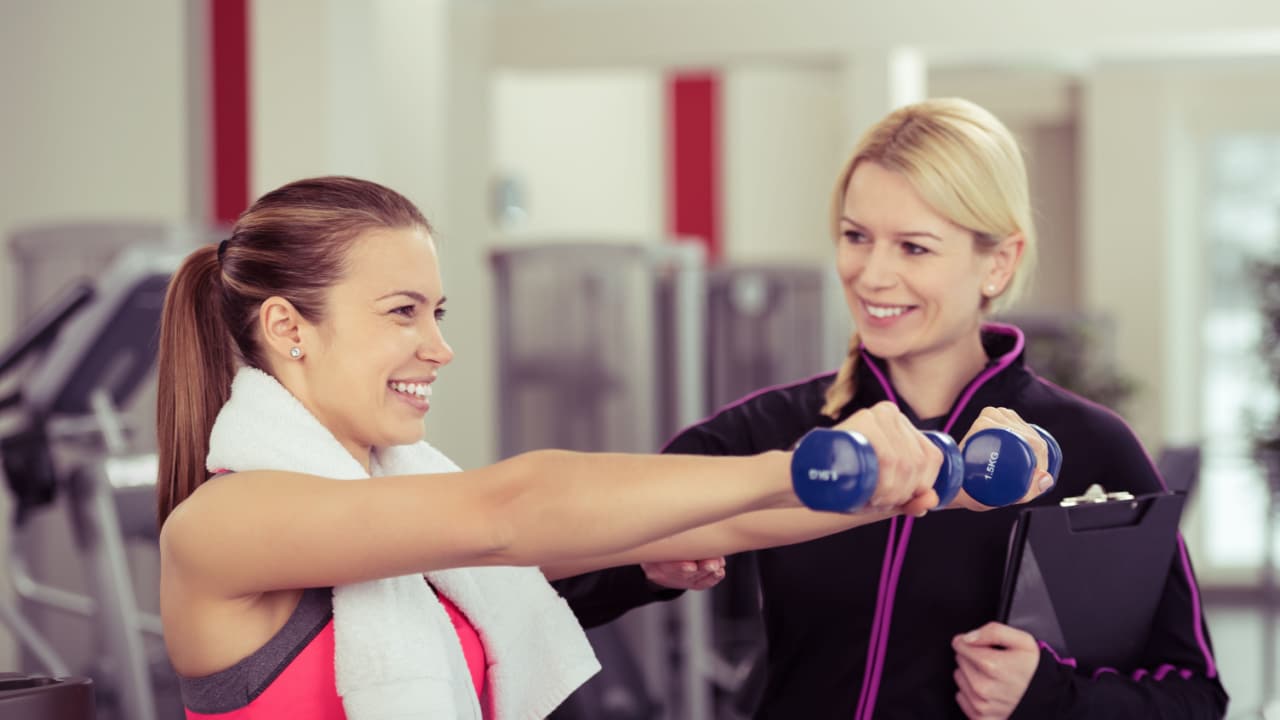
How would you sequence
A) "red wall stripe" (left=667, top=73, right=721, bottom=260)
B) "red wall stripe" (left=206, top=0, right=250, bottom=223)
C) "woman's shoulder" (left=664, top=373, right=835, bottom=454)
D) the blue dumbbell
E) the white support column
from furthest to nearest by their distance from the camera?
1. "red wall stripe" (left=667, top=73, right=721, bottom=260)
2. the white support column
3. "red wall stripe" (left=206, top=0, right=250, bottom=223)
4. "woman's shoulder" (left=664, top=373, right=835, bottom=454)
5. the blue dumbbell

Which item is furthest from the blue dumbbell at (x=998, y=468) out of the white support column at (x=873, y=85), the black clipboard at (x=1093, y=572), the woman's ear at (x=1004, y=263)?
the white support column at (x=873, y=85)

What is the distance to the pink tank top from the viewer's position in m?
1.10

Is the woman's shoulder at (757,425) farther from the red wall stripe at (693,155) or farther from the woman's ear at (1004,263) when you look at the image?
the red wall stripe at (693,155)

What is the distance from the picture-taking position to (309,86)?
14.5ft

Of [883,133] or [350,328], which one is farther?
[883,133]

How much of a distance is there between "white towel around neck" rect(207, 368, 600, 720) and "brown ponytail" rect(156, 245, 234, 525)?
0.05 m

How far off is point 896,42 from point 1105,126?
8.08 ft

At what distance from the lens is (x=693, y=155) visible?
8.68 meters

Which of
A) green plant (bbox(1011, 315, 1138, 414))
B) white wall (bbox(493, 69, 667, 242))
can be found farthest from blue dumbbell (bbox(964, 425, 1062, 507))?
white wall (bbox(493, 69, 667, 242))

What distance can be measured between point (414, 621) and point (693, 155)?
7704 millimetres

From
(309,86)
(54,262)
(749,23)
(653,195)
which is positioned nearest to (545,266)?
(309,86)

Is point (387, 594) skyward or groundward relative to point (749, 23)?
groundward

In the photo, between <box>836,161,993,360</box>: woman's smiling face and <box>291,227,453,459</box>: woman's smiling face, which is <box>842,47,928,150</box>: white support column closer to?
<box>836,161,993,360</box>: woman's smiling face

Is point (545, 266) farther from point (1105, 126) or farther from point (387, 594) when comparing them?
point (1105, 126)
